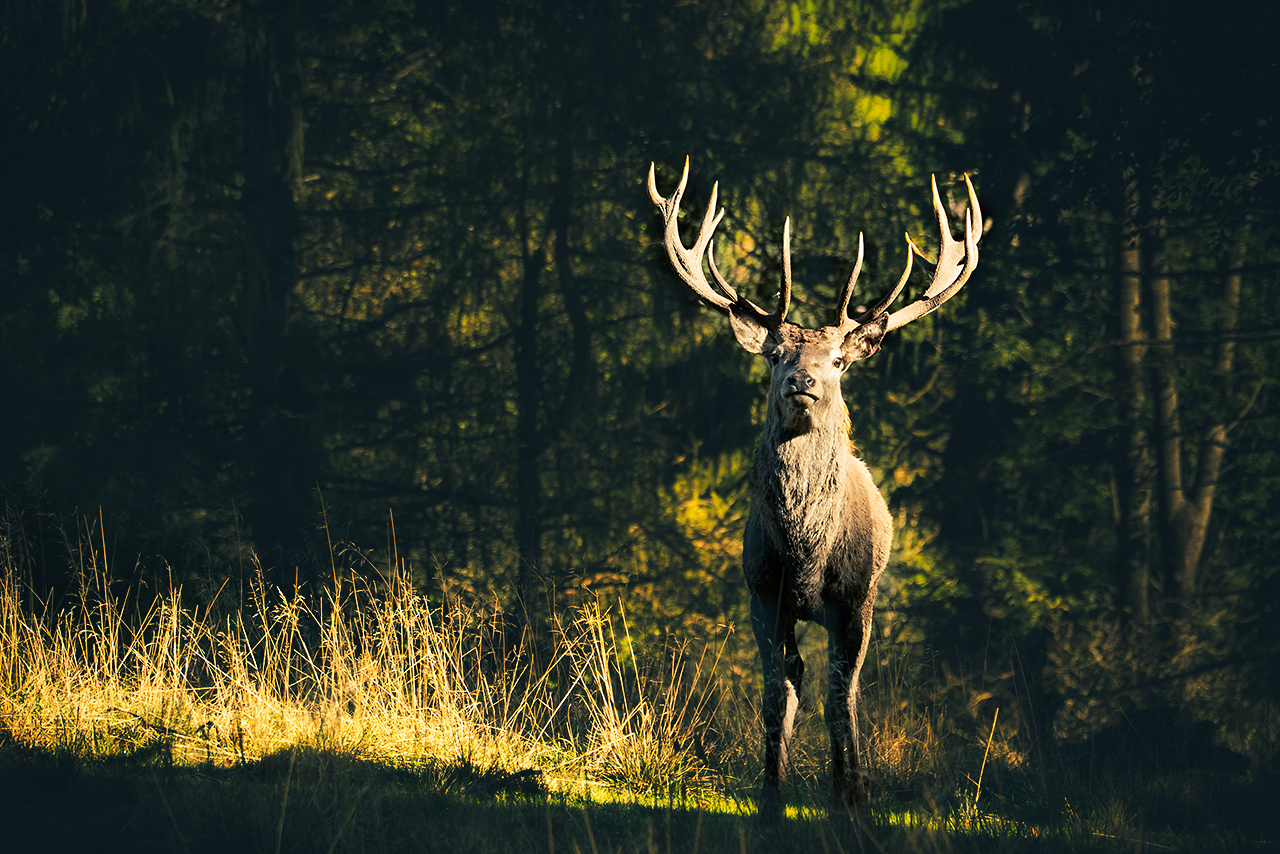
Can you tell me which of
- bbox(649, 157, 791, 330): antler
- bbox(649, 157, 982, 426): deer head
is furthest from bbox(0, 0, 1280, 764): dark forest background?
bbox(649, 157, 791, 330): antler

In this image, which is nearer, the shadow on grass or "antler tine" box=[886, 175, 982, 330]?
the shadow on grass

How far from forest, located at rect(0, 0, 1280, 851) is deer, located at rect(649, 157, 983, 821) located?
2.83 m

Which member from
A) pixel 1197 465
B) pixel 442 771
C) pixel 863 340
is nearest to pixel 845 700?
pixel 863 340

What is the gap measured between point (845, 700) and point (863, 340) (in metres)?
1.44

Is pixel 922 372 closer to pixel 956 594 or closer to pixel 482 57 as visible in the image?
pixel 956 594

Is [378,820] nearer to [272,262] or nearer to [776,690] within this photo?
[776,690]

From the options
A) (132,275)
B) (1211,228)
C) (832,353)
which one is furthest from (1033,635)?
(132,275)

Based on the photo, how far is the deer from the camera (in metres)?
3.88

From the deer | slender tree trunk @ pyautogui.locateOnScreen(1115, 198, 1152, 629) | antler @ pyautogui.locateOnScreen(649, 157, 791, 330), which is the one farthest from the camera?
slender tree trunk @ pyautogui.locateOnScreen(1115, 198, 1152, 629)

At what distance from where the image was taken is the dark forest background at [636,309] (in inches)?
287

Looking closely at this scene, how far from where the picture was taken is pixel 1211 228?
725cm

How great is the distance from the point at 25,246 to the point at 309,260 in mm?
2396

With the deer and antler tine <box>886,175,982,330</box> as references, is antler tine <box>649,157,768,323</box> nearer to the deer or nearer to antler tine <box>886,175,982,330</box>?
the deer

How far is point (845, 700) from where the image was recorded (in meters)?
3.99
